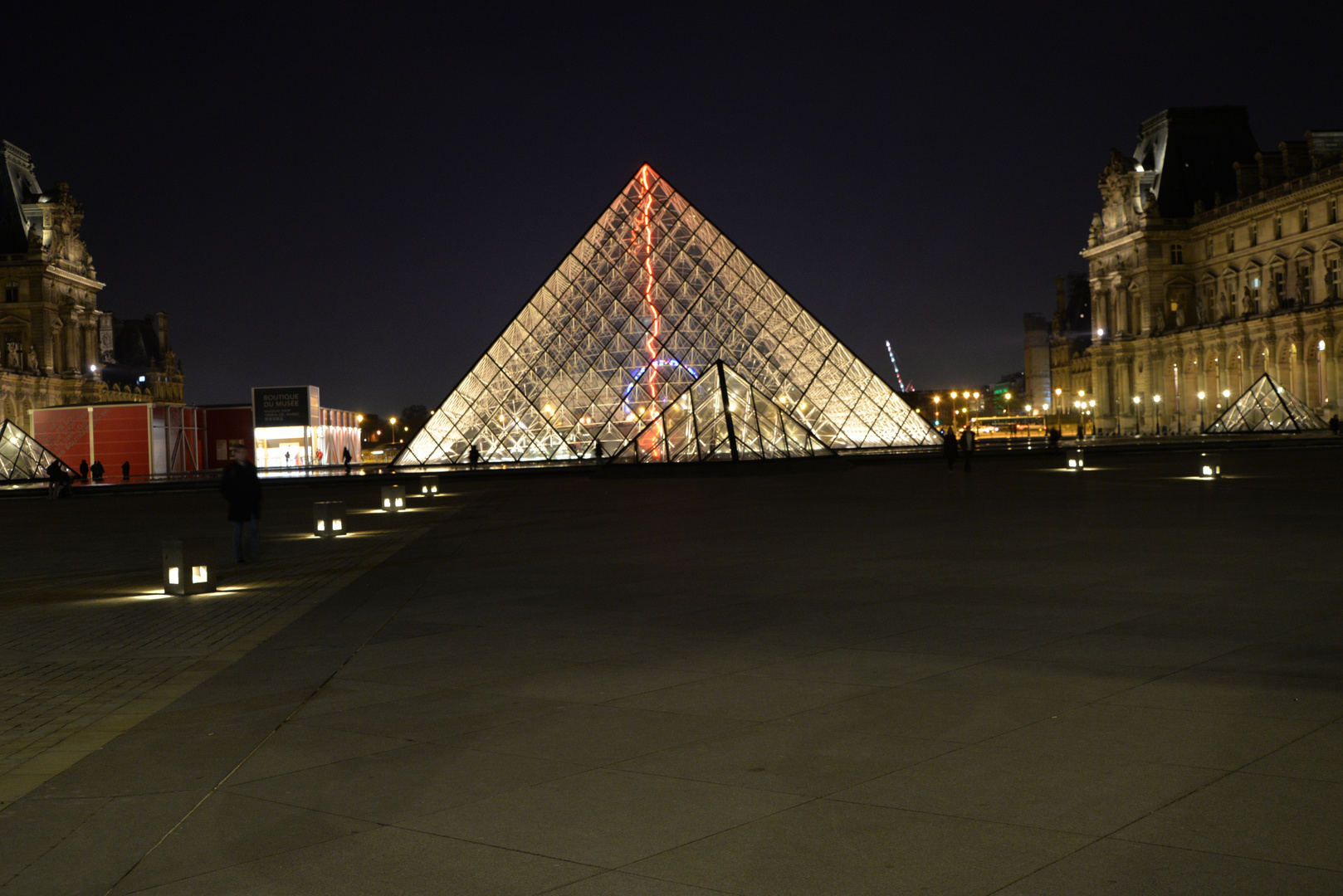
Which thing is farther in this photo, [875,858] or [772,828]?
[772,828]

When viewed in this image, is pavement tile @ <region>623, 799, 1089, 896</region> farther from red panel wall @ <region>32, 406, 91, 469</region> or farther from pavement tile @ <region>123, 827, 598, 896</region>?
red panel wall @ <region>32, 406, 91, 469</region>

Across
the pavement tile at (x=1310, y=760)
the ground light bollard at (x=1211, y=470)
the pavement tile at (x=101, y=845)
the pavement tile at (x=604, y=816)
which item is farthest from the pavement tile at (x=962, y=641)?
the ground light bollard at (x=1211, y=470)

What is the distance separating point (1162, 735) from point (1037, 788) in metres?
0.80

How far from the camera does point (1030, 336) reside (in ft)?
472

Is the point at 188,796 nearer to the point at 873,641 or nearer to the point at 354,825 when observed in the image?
the point at 354,825

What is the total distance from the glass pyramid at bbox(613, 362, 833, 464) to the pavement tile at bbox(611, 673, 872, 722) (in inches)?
1005

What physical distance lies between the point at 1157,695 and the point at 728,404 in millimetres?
27223

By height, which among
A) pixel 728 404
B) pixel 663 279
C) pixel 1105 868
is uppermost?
pixel 663 279

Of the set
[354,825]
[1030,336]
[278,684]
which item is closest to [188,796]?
[354,825]

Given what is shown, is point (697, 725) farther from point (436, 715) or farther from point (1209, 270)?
point (1209, 270)

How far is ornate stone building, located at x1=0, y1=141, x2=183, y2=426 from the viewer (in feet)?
218

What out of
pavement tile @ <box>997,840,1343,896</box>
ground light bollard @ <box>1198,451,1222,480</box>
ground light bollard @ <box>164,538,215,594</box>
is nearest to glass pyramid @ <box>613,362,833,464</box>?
ground light bollard @ <box>1198,451,1222,480</box>

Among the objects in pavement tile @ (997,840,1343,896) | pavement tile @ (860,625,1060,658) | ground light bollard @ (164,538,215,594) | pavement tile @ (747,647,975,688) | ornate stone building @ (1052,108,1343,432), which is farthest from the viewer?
ornate stone building @ (1052,108,1343,432)

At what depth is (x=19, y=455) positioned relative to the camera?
41.2 metres
